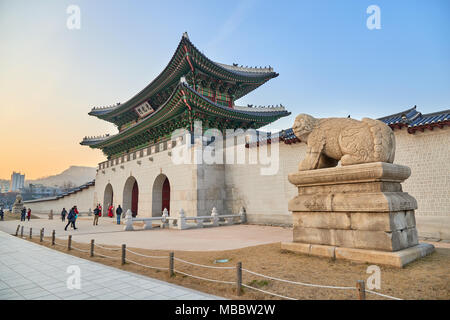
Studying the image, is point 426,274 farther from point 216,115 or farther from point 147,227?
point 216,115

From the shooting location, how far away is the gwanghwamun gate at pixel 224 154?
32.1ft

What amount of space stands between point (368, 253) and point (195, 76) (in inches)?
740

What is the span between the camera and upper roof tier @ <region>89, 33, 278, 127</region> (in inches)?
763

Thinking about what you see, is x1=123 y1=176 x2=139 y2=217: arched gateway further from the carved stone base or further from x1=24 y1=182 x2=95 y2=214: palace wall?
the carved stone base

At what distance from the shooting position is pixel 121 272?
5.71 m

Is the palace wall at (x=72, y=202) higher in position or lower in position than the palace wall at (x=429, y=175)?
lower

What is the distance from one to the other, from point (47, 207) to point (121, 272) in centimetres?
4039

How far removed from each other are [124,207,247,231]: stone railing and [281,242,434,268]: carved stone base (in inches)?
374

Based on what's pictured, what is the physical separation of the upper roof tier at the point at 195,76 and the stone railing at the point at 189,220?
426 inches

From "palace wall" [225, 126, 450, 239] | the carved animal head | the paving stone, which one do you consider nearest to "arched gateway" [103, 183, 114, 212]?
the paving stone

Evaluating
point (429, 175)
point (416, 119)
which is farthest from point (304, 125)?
point (416, 119)

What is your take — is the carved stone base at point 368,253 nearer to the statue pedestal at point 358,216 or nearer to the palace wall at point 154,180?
the statue pedestal at point 358,216

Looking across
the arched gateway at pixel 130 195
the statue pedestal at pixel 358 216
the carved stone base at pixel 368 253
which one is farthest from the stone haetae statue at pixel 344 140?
the arched gateway at pixel 130 195

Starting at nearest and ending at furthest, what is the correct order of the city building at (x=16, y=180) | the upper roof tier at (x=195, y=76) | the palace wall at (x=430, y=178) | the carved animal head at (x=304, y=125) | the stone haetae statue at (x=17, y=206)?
the carved animal head at (x=304, y=125) → the palace wall at (x=430, y=178) → the upper roof tier at (x=195, y=76) → the stone haetae statue at (x=17, y=206) → the city building at (x=16, y=180)
